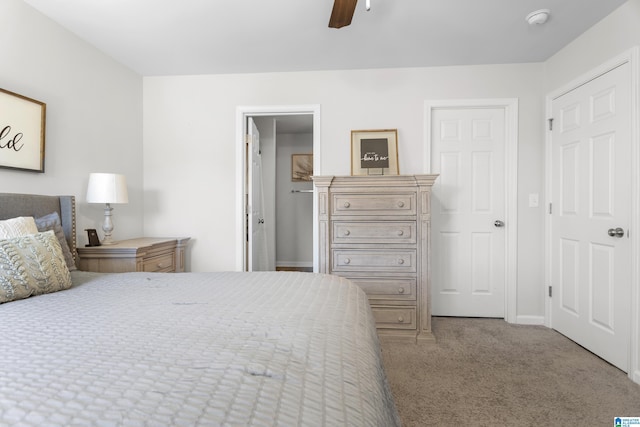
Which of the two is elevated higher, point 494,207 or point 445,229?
point 494,207

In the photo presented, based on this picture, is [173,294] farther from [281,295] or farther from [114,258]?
[114,258]

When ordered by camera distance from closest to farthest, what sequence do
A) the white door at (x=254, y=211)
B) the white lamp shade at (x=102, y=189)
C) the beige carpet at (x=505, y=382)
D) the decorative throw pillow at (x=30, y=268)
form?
1. the decorative throw pillow at (x=30, y=268)
2. the beige carpet at (x=505, y=382)
3. the white lamp shade at (x=102, y=189)
4. the white door at (x=254, y=211)

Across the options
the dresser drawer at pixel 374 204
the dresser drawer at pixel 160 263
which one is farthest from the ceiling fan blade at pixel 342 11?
the dresser drawer at pixel 160 263

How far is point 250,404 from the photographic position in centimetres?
55

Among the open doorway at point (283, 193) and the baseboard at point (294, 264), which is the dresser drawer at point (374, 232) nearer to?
the open doorway at point (283, 193)

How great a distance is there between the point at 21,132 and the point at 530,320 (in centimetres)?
433

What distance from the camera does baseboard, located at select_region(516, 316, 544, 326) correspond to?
2938 mm

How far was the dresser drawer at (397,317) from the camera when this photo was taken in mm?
2584

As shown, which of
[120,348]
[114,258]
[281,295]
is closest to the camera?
[120,348]

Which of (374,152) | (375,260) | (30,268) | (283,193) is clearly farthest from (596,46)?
(283,193)

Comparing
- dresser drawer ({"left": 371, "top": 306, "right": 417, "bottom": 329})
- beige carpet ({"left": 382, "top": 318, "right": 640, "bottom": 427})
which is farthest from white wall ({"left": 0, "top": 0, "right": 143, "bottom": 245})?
beige carpet ({"left": 382, "top": 318, "right": 640, "bottom": 427})

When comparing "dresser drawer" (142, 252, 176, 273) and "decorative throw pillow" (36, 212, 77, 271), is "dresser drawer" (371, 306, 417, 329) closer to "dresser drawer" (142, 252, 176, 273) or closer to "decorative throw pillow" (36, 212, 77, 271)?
"dresser drawer" (142, 252, 176, 273)

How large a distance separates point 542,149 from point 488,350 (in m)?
1.93

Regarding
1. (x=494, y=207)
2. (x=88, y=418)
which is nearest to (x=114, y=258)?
(x=88, y=418)
